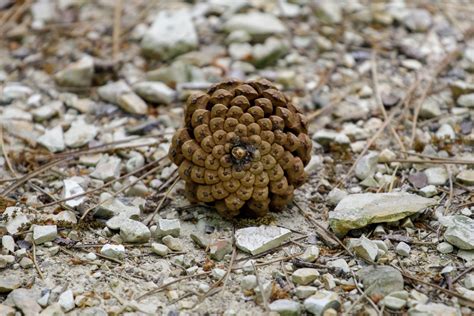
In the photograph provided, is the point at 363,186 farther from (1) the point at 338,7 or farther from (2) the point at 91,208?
(1) the point at 338,7

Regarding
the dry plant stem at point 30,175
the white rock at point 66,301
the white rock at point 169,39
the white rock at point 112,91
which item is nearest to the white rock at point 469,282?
the white rock at point 66,301

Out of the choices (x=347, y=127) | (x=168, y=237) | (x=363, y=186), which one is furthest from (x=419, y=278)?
(x=347, y=127)

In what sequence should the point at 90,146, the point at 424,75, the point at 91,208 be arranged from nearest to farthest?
1. the point at 91,208
2. the point at 90,146
3. the point at 424,75

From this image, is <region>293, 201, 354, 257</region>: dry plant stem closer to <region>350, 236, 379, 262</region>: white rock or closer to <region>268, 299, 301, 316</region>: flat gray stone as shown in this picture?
<region>350, 236, 379, 262</region>: white rock

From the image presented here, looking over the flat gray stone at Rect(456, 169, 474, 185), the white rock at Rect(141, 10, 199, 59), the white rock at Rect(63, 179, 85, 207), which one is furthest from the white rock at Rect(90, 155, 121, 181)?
the flat gray stone at Rect(456, 169, 474, 185)

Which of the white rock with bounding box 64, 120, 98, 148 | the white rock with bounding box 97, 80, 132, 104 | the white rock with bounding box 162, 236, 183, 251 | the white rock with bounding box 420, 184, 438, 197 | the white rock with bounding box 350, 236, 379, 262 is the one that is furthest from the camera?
the white rock with bounding box 97, 80, 132, 104

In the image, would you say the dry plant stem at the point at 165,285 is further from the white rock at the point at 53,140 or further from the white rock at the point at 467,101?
the white rock at the point at 467,101
